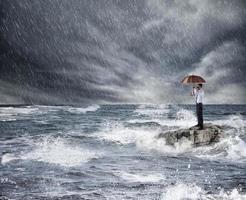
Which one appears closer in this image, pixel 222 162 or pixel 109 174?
pixel 109 174

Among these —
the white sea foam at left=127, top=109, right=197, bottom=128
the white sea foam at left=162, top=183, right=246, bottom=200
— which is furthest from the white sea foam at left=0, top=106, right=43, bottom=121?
the white sea foam at left=162, top=183, right=246, bottom=200

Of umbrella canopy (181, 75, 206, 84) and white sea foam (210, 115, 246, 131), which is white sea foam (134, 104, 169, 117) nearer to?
white sea foam (210, 115, 246, 131)

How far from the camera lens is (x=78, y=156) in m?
13.0

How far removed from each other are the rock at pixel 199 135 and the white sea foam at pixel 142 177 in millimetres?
5425

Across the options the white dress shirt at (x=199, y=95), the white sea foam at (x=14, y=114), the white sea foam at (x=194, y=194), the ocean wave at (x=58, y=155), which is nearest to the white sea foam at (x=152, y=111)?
the white sea foam at (x=14, y=114)

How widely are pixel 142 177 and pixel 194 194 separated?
83.1 inches

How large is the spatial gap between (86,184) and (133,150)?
20.4 feet

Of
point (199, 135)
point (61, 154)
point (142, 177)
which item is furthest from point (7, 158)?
point (199, 135)

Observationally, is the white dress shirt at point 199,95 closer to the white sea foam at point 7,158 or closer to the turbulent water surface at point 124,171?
the turbulent water surface at point 124,171

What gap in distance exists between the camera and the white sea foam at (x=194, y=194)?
736 cm

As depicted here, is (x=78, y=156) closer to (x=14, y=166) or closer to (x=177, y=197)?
(x=14, y=166)

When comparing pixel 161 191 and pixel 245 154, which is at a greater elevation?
pixel 245 154

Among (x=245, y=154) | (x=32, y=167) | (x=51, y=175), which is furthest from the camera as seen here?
(x=245, y=154)

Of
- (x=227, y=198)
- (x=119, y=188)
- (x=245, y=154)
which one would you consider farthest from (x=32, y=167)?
(x=245, y=154)
